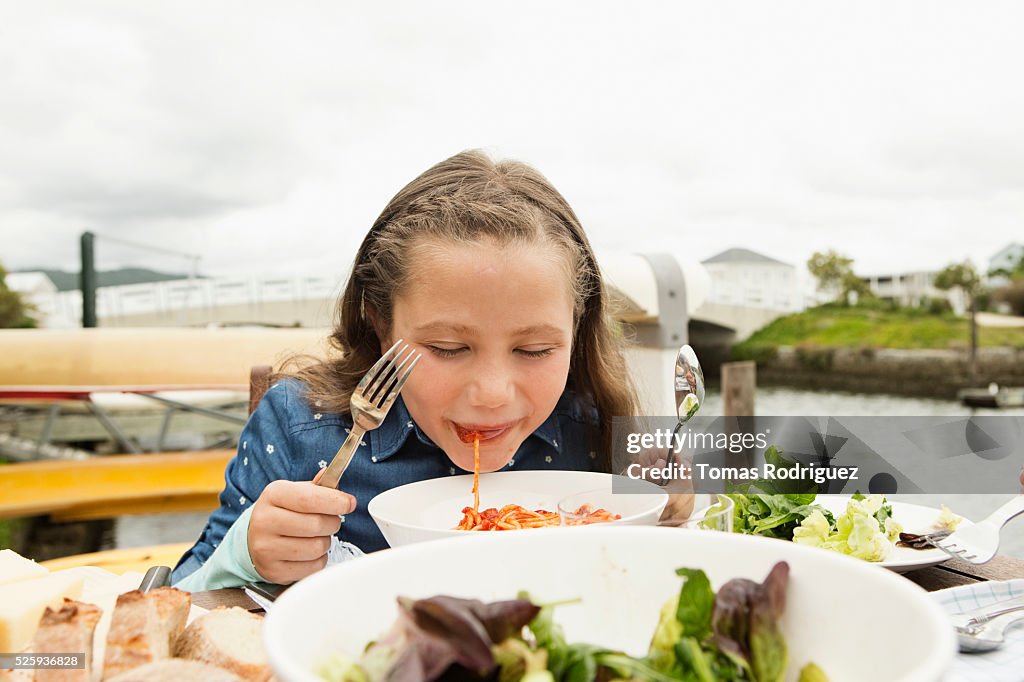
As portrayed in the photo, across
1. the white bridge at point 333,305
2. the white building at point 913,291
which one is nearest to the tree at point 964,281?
the white building at point 913,291

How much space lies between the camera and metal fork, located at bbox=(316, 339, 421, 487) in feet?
3.24

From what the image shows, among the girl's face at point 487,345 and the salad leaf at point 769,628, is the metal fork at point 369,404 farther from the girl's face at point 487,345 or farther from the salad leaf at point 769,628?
the salad leaf at point 769,628

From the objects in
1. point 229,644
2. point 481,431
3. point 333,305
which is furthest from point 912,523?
point 333,305

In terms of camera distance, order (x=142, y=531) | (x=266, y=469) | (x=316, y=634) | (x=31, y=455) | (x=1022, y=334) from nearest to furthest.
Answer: (x=316, y=634) → (x=266, y=469) → (x=142, y=531) → (x=31, y=455) → (x=1022, y=334)

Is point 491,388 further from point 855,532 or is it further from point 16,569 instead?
point 16,569

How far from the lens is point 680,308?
3928 mm

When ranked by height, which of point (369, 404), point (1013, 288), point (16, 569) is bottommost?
point (16, 569)

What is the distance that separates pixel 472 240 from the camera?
150 cm

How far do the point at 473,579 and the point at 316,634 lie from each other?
0.13 meters

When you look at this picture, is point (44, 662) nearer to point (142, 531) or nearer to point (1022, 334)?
point (142, 531)

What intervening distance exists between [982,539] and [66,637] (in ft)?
3.37

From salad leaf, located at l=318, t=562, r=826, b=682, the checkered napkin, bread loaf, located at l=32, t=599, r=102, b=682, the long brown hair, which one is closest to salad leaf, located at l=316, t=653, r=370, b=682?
salad leaf, located at l=318, t=562, r=826, b=682

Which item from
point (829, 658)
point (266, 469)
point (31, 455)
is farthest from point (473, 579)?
point (31, 455)

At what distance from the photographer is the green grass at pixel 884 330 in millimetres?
24406
